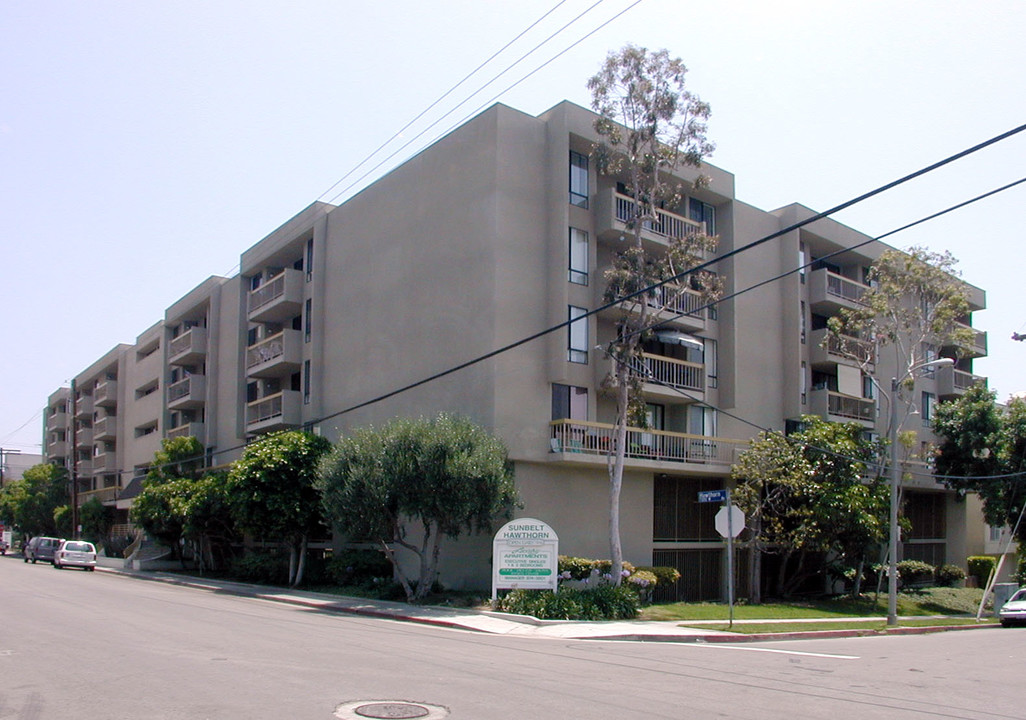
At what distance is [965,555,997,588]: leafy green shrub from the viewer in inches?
1727

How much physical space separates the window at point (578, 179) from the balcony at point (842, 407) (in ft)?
44.9

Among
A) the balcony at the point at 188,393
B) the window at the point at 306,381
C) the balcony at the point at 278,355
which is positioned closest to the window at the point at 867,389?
the window at the point at 306,381

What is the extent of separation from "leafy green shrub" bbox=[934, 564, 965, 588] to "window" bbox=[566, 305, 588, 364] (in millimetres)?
23087

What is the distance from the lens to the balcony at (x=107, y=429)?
6294 centimetres

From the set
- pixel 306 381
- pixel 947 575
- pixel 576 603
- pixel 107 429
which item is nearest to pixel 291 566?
pixel 306 381

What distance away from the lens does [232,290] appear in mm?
45406

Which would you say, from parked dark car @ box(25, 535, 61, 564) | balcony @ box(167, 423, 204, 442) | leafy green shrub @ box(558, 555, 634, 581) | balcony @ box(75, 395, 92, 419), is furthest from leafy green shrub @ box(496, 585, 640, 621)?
balcony @ box(75, 395, 92, 419)

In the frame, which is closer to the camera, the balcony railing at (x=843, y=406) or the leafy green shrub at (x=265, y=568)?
the leafy green shrub at (x=265, y=568)

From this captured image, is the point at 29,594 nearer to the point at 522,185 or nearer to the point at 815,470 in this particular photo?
the point at 522,185

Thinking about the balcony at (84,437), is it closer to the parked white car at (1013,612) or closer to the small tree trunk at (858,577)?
the small tree trunk at (858,577)

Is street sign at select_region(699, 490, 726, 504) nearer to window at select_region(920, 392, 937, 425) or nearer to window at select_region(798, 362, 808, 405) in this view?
window at select_region(798, 362, 808, 405)

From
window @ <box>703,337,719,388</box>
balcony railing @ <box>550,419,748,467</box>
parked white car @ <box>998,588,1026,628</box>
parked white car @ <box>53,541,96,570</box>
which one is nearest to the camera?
balcony railing @ <box>550,419,748,467</box>

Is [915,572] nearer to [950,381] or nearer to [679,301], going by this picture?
[950,381]

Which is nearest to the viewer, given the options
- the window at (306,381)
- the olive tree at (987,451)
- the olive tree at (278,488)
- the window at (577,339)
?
the window at (577,339)
